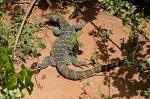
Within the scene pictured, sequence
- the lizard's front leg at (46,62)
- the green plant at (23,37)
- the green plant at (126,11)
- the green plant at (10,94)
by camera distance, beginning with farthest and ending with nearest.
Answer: the green plant at (23,37) → the lizard's front leg at (46,62) → the green plant at (126,11) → the green plant at (10,94)

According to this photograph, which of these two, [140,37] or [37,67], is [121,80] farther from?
[37,67]

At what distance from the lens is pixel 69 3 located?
7137 millimetres

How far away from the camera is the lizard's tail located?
604 cm

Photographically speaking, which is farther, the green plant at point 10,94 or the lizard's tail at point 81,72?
the lizard's tail at point 81,72

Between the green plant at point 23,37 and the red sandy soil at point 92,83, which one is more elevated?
the green plant at point 23,37

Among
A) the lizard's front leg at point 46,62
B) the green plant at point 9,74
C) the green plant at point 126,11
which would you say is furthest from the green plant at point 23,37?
the green plant at point 9,74

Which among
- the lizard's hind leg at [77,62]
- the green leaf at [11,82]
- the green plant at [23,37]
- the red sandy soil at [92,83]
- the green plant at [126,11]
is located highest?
the green plant at [126,11]

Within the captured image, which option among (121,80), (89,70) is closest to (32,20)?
(89,70)

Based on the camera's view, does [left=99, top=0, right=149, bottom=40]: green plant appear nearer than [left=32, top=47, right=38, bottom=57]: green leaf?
Yes

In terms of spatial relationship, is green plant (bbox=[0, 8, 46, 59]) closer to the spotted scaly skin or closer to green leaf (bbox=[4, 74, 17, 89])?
the spotted scaly skin

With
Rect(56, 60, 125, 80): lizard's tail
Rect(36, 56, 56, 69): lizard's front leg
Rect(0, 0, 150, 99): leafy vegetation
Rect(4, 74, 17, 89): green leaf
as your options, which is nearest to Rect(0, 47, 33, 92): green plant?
Rect(4, 74, 17, 89): green leaf

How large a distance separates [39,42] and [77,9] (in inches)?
42.3

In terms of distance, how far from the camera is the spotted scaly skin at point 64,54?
607 cm

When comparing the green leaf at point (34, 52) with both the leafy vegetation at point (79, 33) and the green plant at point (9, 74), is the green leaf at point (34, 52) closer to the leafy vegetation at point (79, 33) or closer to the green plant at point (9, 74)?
the leafy vegetation at point (79, 33)
